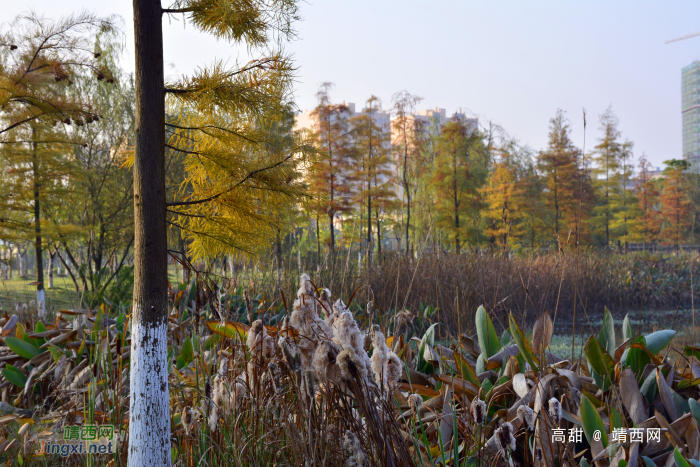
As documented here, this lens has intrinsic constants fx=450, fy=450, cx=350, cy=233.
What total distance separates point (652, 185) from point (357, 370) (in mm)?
28107

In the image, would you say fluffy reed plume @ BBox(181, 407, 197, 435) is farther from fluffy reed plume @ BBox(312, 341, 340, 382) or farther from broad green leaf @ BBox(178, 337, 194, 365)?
broad green leaf @ BBox(178, 337, 194, 365)

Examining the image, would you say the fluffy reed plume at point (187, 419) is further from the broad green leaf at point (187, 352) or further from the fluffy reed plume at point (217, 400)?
the broad green leaf at point (187, 352)

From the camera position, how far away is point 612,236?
76.1 ft

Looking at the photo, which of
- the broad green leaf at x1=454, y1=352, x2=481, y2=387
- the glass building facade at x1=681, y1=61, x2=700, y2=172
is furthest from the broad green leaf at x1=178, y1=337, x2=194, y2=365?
the glass building facade at x1=681, y1=61, x2=700, y2=172

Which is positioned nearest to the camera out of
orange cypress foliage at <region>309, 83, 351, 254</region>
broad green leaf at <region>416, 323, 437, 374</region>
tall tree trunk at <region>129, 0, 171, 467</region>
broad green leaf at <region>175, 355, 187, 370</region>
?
tall tree trunk at <region>129, 0, 171, 467</region>

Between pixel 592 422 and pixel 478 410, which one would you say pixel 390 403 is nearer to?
pixel 478 410

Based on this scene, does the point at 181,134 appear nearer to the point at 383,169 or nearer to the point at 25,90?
the point at 25,90

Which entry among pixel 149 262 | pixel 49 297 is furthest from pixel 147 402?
pixel 49 297

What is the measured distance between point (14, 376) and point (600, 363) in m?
2.90

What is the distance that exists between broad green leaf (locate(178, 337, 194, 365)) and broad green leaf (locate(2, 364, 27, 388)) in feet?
3.24

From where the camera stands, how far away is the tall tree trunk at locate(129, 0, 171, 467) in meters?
1.33

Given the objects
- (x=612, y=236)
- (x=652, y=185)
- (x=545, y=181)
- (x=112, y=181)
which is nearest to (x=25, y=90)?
(x=112, y=181)

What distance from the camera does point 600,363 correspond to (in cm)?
152

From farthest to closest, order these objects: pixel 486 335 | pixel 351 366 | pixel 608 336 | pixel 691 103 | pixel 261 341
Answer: pixel 691 103 → pixel 486 335 → pixel 608 336 → pixel 261 341 → pixel 351 366
